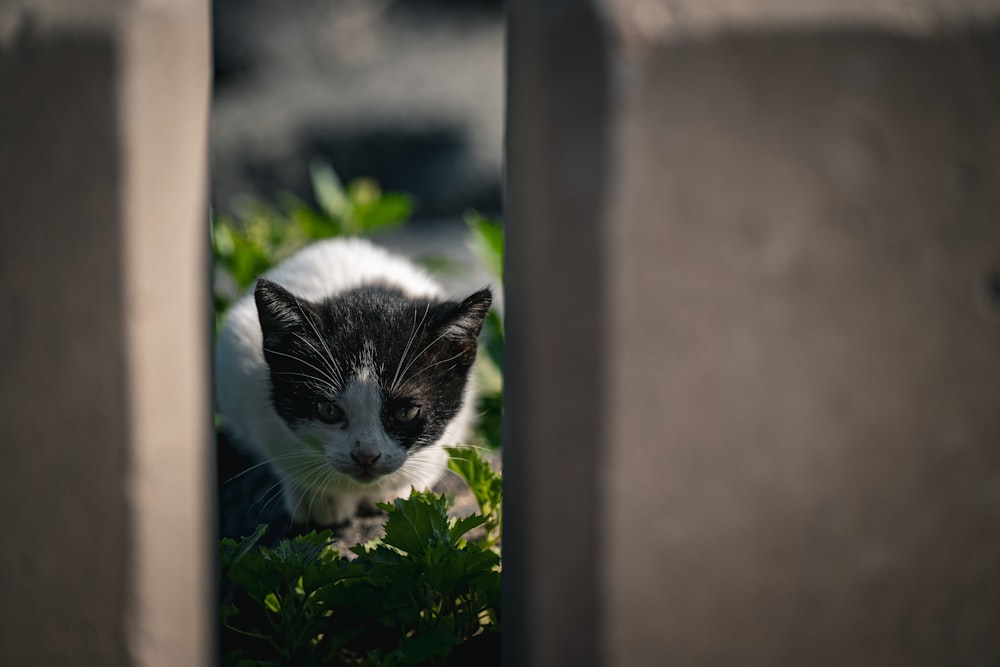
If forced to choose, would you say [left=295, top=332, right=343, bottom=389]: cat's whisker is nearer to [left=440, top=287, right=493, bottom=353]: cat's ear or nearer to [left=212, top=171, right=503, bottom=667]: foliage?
[left=440, top=287, right=493, bottom=353]: cat's ear

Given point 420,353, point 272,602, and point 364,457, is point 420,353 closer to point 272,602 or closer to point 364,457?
point 364,457

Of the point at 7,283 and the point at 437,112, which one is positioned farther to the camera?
the point at 437,112

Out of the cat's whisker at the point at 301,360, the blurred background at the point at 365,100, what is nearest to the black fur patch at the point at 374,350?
the cat's whisker at the point at 301,360

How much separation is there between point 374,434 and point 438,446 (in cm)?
21

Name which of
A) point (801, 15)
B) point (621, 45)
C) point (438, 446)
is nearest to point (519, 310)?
point (621, 45)

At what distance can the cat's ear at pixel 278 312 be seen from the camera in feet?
5.91

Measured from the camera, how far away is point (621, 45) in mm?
1017

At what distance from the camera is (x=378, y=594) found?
1516 mm

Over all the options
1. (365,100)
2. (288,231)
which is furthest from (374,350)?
(365,100)

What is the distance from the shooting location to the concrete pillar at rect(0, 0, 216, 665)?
3.50 feet

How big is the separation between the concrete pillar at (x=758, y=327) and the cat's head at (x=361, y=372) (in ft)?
2.54

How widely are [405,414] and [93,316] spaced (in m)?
0.92

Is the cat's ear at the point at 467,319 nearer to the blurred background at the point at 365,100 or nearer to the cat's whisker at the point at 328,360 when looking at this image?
the cat's whisker at the point at 328,360

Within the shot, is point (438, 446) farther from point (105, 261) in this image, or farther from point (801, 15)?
point (801, 15)
